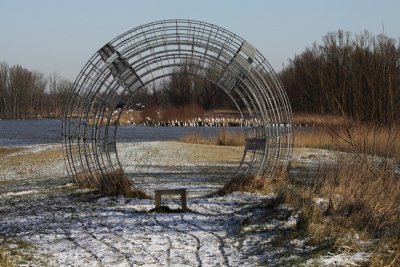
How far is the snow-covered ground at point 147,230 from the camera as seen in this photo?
6.28 meters

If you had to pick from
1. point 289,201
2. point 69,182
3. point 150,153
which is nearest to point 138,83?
point 69,182

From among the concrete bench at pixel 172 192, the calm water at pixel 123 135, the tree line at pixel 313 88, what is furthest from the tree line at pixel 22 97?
the concrete bench at pixel 172 192

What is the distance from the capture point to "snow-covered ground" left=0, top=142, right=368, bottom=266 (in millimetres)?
6277

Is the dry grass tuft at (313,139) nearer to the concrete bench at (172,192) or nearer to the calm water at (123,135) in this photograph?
the calm water at (123,135)

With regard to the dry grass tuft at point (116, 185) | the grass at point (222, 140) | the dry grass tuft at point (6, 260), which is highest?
the grass at point (222, 140)

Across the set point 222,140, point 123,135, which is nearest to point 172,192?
point 222,140

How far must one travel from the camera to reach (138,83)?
439 inches

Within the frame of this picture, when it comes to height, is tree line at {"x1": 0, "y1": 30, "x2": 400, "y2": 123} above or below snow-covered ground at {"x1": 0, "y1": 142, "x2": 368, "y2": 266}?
above

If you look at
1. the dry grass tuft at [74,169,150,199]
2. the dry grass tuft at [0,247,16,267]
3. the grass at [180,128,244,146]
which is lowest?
the dry grass tuft at [0,247,16,267]

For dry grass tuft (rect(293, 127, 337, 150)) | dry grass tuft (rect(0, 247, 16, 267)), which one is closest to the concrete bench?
dry grass tuft (rect(0, 247, 16, 267))

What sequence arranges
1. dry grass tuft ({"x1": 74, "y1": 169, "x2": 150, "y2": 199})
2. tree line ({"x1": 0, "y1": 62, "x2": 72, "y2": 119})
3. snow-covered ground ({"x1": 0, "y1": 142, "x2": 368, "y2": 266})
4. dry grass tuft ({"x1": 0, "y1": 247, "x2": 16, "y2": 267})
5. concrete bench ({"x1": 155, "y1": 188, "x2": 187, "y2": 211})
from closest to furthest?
dry grass tuft ({"x1": 0, "y1": 247, "x2": 16, "y2": 267}) < snow-covered ground ({"x1": 0, "y1": 142, "x2": 368, "y2": 266}) < concrete bench ({"x1": 155, "y1": 188, "x2": 187, "y2": 211}) < dry grass tuft ({"x1": 74, "y1": 169, "x2": 150, "y2": 199}) < tree line ({"x1": 0, "y1": 62, "x2": 72, "y2": 119})

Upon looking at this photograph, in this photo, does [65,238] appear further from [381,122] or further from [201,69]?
[381,122]

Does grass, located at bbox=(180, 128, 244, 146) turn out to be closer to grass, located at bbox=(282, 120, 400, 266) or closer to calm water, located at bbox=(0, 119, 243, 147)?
calm water, located at bbox=(0, 119, 243, 147)

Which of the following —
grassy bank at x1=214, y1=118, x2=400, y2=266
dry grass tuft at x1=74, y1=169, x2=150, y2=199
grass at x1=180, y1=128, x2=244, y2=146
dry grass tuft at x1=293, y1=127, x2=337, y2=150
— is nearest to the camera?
grassy bank at x1=214, y1=118, x2=400, y2=266
